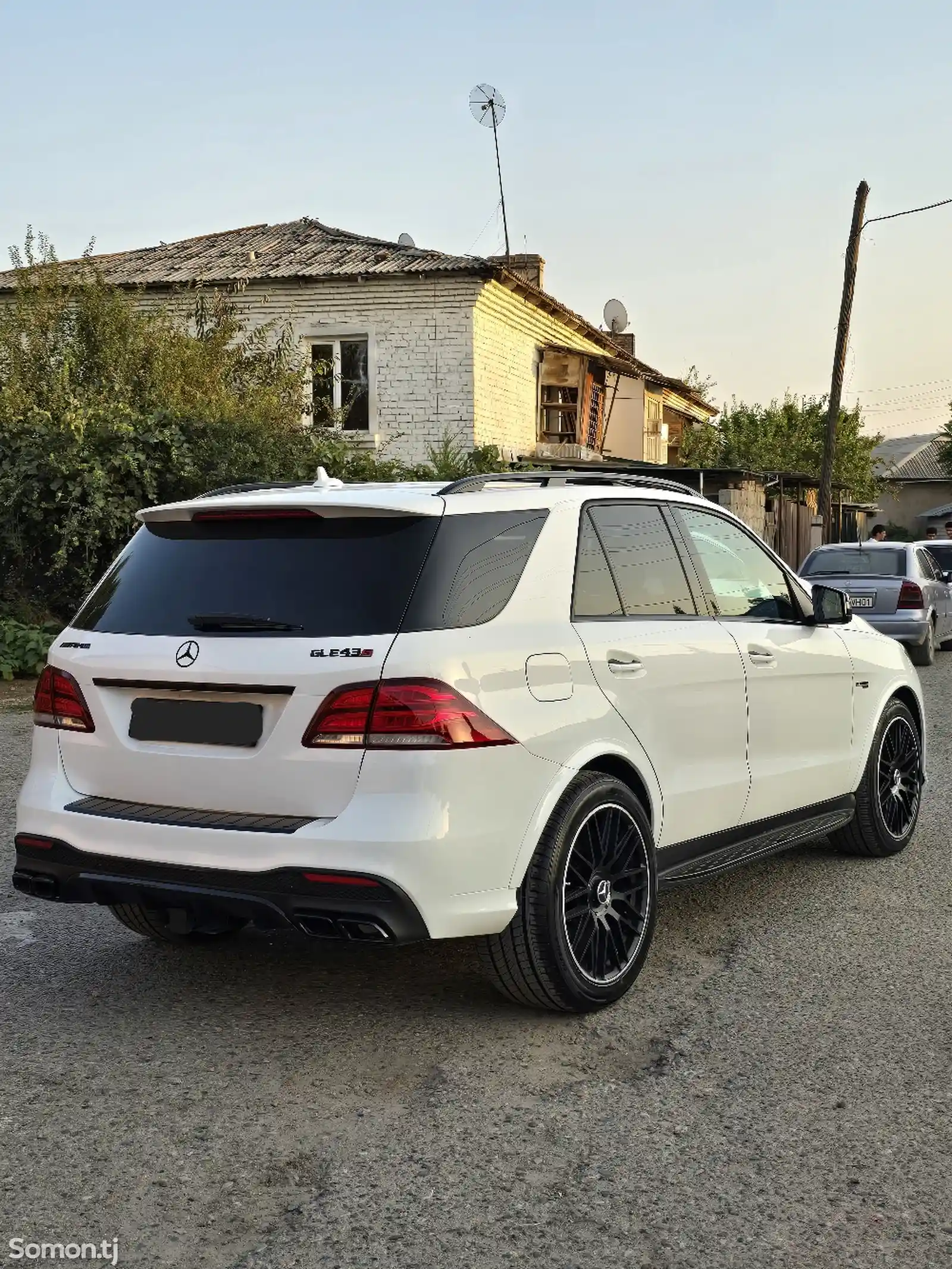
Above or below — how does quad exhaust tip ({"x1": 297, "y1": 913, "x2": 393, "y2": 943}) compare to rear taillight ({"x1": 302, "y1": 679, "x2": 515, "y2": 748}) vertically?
below

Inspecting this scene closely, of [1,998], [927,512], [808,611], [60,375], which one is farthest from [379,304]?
[927,512]

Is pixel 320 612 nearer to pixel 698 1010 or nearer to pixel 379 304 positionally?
pixel 698 1010

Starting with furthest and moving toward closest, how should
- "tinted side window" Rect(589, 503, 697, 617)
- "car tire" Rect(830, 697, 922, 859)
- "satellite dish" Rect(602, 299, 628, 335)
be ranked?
"satellite dish" Rect(602, 299, 628, 335), "car tire" Rect(830, 697, 922, 859), "tinted side window" Rect(589, 503, 697, 617)

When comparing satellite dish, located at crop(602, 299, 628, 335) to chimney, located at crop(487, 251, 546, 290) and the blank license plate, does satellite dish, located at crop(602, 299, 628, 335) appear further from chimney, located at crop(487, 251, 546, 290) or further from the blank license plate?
the blank license plate

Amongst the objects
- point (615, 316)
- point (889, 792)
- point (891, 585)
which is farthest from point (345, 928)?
point (615, 316)

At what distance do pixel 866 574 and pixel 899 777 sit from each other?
10916mm

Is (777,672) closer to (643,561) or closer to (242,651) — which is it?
(643,561)

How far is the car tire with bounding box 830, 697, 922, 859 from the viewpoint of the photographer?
6.73 meters

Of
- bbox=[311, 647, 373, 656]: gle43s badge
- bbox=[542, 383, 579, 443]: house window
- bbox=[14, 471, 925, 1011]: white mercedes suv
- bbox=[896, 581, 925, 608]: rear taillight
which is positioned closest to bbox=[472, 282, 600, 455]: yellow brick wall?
bbox=[542, 383, 579, 443]: house window

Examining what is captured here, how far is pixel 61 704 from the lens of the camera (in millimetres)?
4621

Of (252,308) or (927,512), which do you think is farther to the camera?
(927,512)

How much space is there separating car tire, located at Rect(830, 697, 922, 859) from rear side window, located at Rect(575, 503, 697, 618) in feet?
6.01

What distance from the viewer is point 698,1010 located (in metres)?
4.65

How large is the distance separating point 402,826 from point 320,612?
0.68 m
